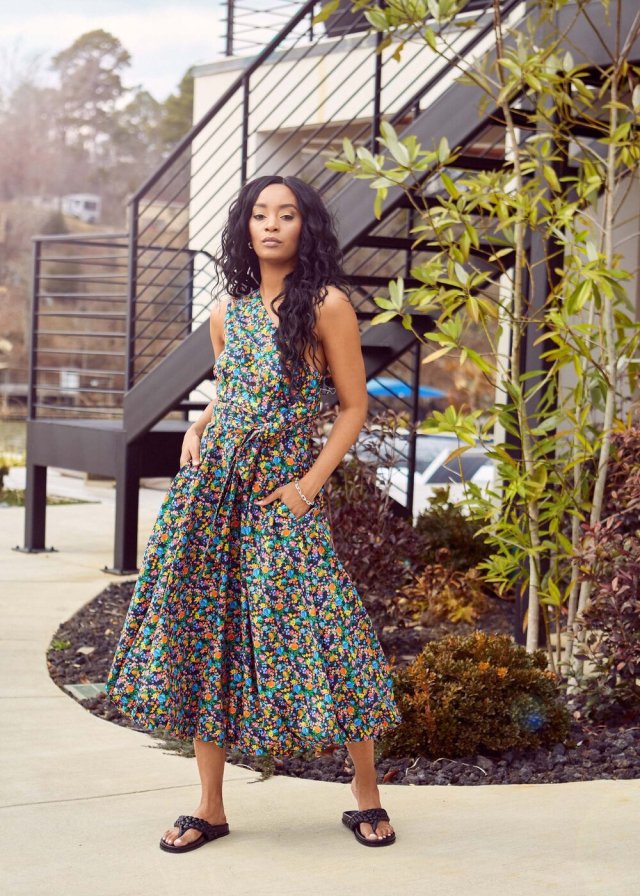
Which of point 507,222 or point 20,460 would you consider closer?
point 507,222

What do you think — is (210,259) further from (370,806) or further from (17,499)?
(370,806)

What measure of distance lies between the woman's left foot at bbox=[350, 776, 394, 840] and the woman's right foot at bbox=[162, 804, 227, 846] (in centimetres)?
36

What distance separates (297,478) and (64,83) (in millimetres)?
65790

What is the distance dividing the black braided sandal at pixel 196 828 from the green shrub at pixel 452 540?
11.7ft

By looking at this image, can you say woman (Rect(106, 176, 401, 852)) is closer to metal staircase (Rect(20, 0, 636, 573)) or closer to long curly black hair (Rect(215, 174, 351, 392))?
long curly black hair (Rect(215, 174, 351, 392))

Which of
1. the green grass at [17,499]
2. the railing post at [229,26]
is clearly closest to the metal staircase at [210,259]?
the railing post at [229,26]

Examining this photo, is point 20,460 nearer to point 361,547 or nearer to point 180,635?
point 361,547

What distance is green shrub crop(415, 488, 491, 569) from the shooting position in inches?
273

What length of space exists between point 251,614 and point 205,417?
60 centimetres

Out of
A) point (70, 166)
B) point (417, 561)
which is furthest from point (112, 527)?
point (70, 166)

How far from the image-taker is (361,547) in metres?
5.86

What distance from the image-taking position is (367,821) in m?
3.27

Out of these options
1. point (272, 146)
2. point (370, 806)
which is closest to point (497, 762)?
point (370, 806)

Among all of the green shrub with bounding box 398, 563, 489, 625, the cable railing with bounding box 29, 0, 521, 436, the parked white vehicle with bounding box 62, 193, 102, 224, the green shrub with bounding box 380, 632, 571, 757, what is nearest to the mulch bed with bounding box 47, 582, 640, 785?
the green shrub with bounding box 380, 632, 571, 757
